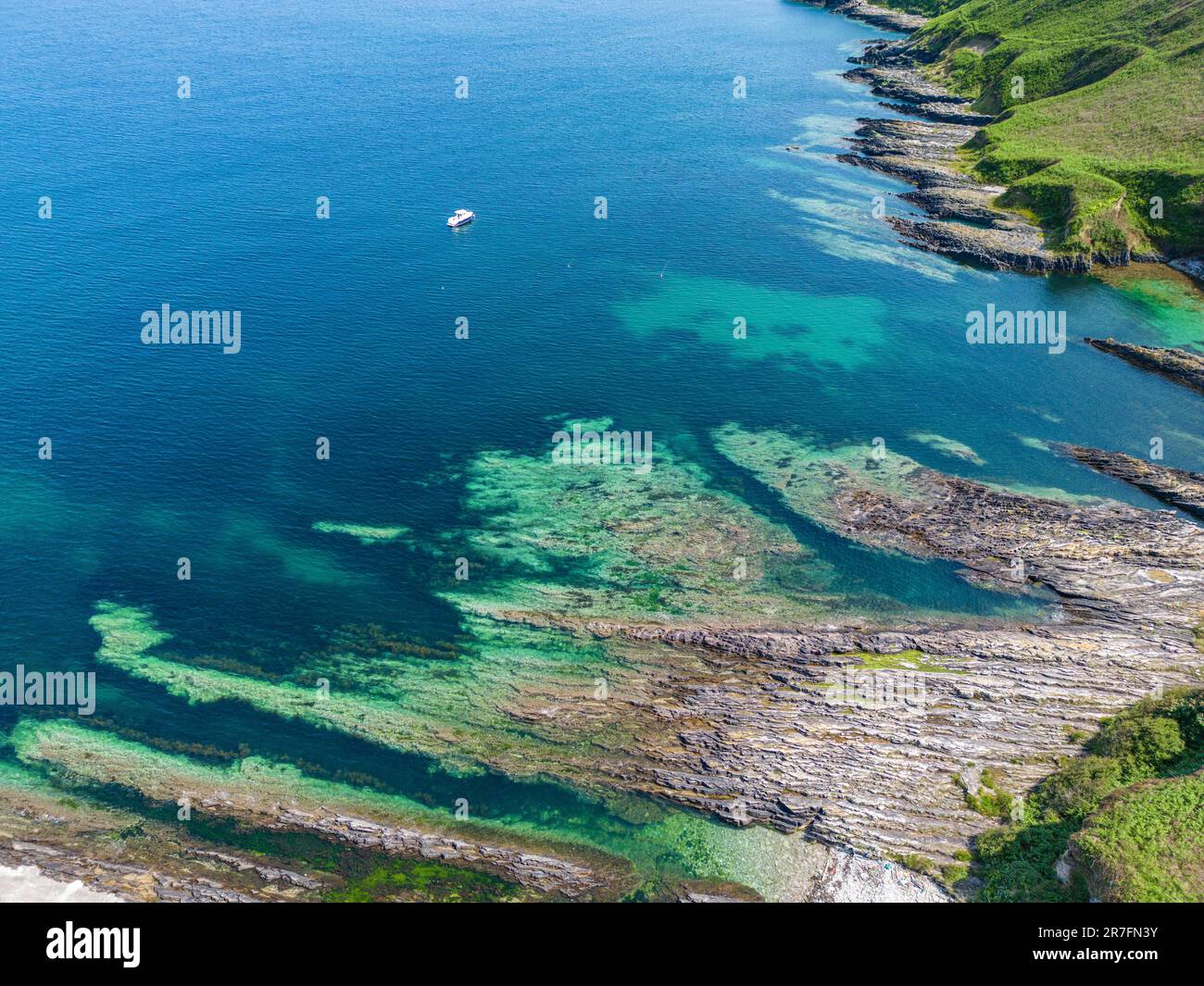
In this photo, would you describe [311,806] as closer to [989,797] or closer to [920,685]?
[920,685]

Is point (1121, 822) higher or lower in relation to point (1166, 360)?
lower

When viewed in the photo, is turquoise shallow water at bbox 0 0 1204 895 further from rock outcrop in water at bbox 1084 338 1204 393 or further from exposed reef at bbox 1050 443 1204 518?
rock outcrop in water at bbox 1084 338 1204 393

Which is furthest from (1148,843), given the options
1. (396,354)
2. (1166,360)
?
(396,354)

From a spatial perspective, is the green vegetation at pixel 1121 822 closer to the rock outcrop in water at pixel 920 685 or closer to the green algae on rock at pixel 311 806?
the rock outcrop in water at pixel 920 685

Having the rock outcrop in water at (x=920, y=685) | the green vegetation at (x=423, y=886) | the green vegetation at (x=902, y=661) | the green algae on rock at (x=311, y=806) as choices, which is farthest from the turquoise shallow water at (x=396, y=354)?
the green vegetation at (x=902, y=661)

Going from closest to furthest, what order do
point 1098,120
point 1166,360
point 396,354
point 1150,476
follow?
point 1150,476 → point 1166,360 → point 396,354 → point 1098,120

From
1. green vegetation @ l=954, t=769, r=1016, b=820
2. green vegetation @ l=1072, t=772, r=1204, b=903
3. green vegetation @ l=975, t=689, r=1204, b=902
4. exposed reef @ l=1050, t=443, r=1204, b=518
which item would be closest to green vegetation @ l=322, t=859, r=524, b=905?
green vegetation @ l=975, t=689, r=1204, b=902
